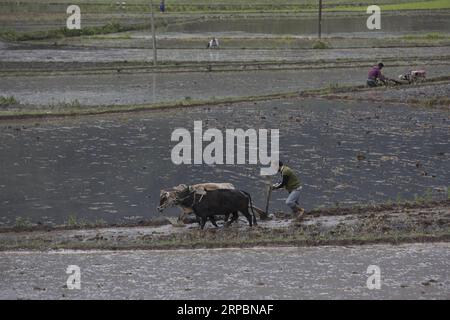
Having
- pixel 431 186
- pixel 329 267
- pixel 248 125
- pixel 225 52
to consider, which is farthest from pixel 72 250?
pixel 225 52

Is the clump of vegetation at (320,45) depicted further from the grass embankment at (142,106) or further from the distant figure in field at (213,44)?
the grass embankment at (142,106)

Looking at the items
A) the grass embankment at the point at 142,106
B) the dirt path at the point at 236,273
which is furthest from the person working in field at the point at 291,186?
the grass embankment at the point at 142,106

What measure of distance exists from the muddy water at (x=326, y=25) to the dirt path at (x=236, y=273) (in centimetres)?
4365

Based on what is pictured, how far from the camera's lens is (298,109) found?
29.6m

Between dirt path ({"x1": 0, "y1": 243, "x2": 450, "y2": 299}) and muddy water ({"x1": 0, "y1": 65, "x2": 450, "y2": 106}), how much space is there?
1757 cm

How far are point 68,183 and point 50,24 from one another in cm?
4719

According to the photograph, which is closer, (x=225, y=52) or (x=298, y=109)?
(x=298, y=109)

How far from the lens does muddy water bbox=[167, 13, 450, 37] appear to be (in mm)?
59938

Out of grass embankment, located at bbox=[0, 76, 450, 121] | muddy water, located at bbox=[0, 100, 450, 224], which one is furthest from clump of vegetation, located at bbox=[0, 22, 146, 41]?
muddy water, located at bbox=[0, 100, 450, 224]

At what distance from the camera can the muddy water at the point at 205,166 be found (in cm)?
1875

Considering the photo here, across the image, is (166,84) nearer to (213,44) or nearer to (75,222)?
(213,44)

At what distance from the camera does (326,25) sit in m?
64.8

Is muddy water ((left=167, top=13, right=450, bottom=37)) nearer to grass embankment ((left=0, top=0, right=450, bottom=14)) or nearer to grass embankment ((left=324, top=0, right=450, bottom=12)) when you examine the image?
grass embankment ((left=324, top=0, right=450, bottom=12))
